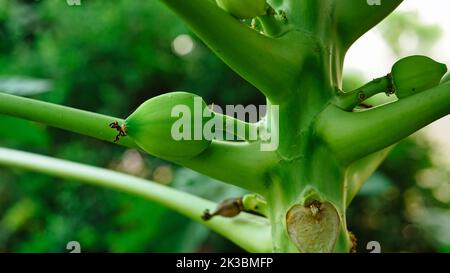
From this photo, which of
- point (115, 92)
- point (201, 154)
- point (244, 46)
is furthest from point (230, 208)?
point (115, 92)

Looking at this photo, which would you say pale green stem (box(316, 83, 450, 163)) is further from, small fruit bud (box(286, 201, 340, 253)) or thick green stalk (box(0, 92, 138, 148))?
thick green stalk (box(0, 92, 138, 148))

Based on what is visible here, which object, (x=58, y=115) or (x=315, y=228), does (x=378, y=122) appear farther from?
(x=58, y=115)

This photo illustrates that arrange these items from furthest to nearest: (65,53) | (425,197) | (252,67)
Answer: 1. (65,53)
2. (425,197)
3. (252,67)

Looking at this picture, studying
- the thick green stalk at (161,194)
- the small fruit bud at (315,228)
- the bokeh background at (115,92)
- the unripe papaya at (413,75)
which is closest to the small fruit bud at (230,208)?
the thick green stalk at (161,194)

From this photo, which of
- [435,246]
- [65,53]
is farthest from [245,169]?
[65,53]

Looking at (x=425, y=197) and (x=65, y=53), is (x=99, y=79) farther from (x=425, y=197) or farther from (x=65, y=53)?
(x=425, y=197)
